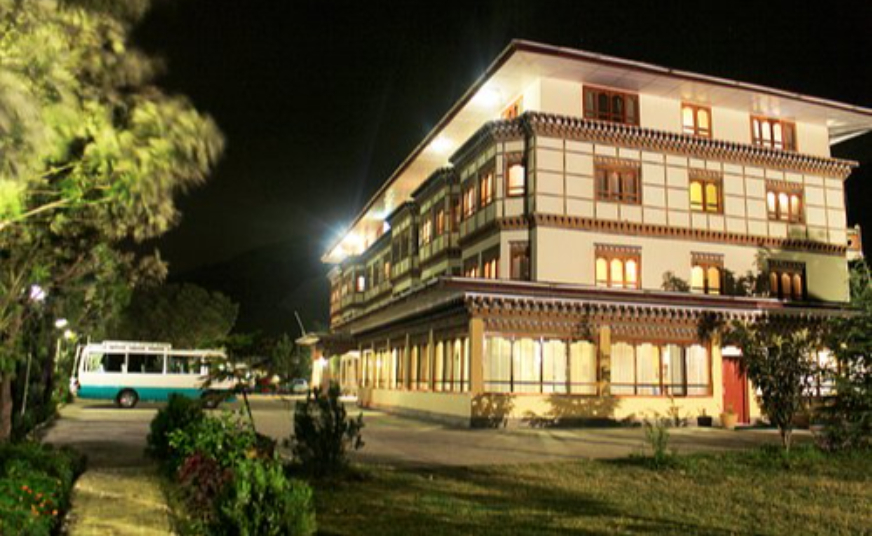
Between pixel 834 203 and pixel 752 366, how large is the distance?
64.7 feet

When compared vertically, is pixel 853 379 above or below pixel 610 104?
below

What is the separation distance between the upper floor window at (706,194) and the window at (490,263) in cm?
833

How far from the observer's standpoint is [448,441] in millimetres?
19500

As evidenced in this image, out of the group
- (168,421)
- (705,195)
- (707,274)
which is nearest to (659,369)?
Answer: (707,274)

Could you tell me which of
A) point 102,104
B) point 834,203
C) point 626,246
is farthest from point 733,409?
point 102,104

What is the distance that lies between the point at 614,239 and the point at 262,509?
24.1m

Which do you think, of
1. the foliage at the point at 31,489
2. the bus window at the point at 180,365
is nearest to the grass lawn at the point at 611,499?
the foliage at the point at 31,489

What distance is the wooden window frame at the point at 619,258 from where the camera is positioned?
2808 cm

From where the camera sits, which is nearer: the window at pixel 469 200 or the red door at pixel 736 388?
the red door at pixel 736 388

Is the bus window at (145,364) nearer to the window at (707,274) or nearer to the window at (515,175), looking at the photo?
the window at (515,175)

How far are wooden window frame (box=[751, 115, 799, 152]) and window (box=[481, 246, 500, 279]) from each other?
12.5m

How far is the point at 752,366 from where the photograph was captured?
52.4ft

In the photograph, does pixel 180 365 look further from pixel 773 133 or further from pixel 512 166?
pixel 773 133

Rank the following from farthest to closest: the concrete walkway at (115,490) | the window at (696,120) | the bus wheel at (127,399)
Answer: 1. the bus wheel at (127,399)
2. the window at (696,120)
3. the concrete walkway at (115,490)
